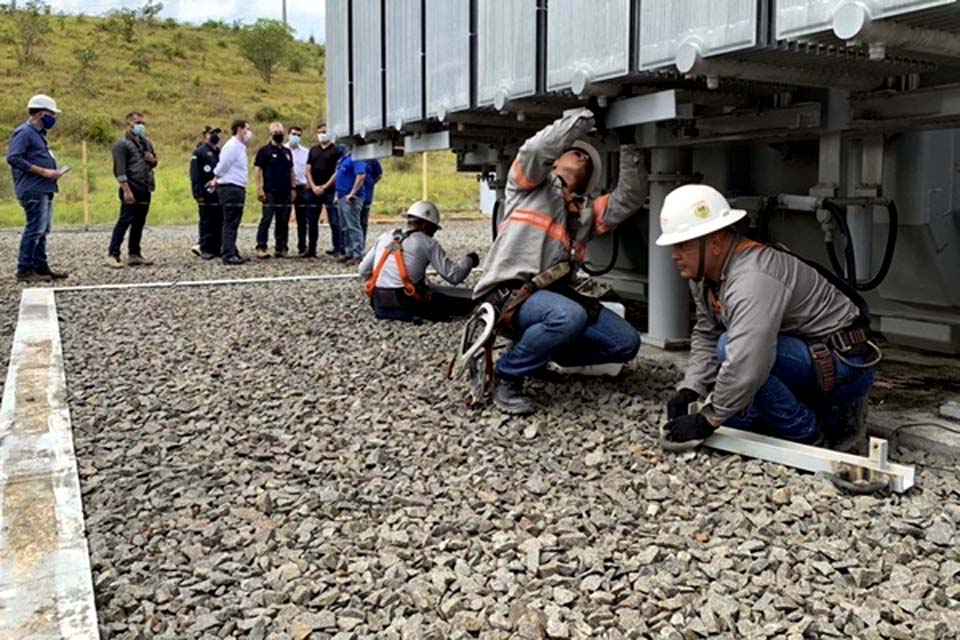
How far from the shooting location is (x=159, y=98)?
152 feet

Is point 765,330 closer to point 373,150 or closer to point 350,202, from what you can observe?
point 373,150

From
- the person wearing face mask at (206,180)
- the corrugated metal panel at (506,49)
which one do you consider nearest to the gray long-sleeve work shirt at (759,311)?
the corrugated metal panel at (506,49)

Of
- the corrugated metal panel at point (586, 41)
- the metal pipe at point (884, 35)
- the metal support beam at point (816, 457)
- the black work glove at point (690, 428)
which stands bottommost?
the metal support beam at point (816, 457)

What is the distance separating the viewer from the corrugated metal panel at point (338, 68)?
948 centimetres

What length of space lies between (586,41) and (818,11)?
1.80 m

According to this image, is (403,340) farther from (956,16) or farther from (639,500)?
(956,16)

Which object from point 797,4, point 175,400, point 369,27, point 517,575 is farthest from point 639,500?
point 369,27

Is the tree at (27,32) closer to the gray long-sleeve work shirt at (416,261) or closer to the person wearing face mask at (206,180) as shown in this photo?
the person wearing face mask at (206,180)

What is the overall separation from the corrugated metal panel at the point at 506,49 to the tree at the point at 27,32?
47660 millimetres

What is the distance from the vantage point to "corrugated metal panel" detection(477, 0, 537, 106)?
5891 millimetres

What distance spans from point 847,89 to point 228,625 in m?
3.98

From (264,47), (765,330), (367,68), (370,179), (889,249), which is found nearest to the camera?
(765,330)

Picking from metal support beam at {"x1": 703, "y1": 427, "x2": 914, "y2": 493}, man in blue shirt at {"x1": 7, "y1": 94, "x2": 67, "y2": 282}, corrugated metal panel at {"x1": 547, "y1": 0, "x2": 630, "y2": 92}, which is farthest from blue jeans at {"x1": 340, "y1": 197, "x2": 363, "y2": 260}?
metal support beam at {"x1": 703, "y1": 427, "x2": 914, "y2": 493}

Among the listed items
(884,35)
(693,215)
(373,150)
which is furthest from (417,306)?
(884,35)
